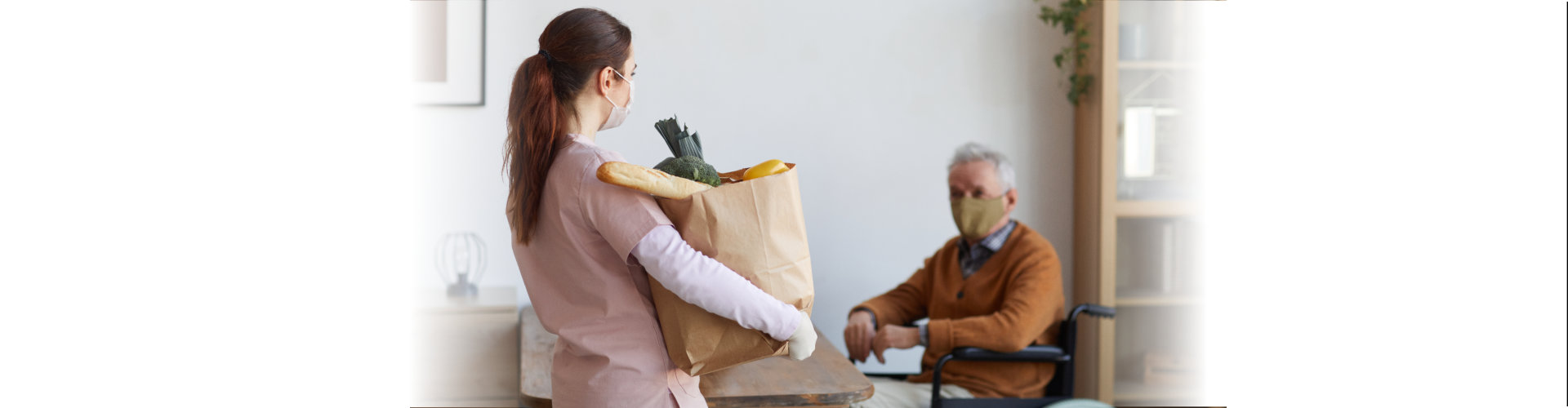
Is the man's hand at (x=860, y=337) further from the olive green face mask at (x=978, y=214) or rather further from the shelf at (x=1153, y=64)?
the shelf at (x=1153, y=64)

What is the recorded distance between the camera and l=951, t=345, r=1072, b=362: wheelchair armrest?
2.03 m

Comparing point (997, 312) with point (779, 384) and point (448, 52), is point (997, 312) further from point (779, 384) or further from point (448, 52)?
point (448, 52)

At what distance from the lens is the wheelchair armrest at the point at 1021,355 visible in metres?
2.03

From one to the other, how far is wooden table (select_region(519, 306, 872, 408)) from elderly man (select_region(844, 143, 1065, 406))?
0.40 meters

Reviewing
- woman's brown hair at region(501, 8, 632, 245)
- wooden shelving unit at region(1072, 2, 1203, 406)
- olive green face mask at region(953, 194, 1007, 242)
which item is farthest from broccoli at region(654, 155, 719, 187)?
wooden shelving unit at region(1072, 2, 1203, 406)

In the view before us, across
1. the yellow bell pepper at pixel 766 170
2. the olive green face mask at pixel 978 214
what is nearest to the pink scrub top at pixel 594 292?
the yellow bell pepper at pixel 766 170

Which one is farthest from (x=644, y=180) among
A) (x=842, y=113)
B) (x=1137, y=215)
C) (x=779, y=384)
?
(x=1137, y=215)

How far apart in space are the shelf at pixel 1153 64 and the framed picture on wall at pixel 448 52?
1.64 metres

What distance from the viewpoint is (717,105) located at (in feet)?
7.82

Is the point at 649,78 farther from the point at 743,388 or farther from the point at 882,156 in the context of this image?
the point at 743,388

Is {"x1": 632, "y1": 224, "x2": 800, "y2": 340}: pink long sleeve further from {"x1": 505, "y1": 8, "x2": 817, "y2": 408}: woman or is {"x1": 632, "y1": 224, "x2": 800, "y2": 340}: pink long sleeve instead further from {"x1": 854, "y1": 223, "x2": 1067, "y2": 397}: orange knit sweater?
{"x1": 854, "y1": 223, "x2": 1067, "y2": 397}: orange knit sweater

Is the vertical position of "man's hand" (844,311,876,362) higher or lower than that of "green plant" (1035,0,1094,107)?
lower

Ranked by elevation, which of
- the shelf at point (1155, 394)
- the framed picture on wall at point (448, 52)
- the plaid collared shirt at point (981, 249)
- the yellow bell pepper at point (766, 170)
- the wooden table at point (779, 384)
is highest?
the framed picture on wall at point (448, 52)

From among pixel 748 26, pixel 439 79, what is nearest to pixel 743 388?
pixel 748 26
